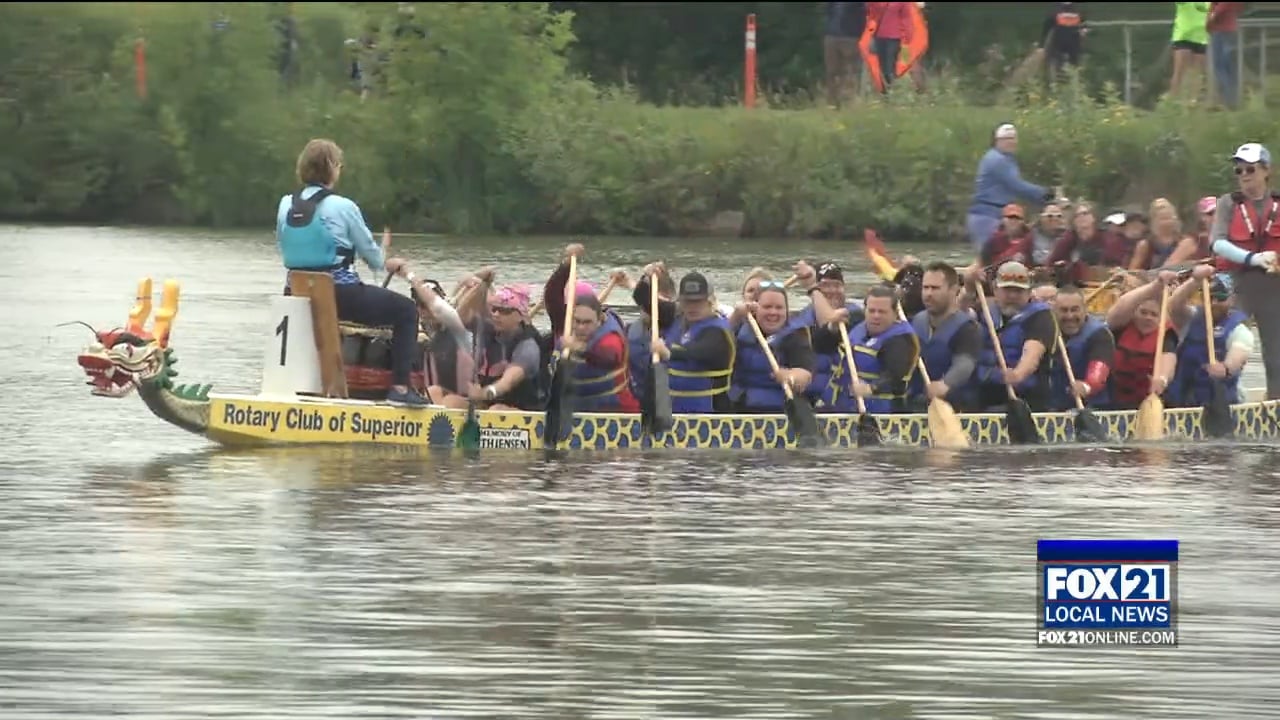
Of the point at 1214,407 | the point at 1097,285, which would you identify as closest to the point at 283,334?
the point at 1214,407

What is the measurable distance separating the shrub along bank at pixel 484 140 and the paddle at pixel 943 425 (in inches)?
570

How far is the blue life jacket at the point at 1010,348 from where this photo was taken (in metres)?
19.8

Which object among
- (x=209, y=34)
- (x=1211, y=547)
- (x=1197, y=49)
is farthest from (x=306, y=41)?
(x=1211, y=547)

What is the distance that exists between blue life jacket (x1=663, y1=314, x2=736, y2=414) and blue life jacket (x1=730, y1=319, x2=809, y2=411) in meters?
0.17

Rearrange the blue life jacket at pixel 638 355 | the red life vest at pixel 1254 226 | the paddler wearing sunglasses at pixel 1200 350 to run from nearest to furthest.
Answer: the blue life jacket at pixel 638 355, the red life vest at pixel 1254 226, the paddler wearing sunglasses at pixel 1200 350

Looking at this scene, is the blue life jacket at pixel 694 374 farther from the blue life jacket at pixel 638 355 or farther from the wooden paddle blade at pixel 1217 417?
the wooden paddle blade at pixel 1217 417

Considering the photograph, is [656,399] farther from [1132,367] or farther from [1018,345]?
[1132,367]

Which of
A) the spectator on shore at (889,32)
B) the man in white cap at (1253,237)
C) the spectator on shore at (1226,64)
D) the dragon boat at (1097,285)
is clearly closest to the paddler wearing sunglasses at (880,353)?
the man in white cap at (1253,237)

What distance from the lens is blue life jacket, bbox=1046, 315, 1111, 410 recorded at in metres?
20.1

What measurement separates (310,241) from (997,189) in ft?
34.2

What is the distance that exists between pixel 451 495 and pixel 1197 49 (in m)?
20.0

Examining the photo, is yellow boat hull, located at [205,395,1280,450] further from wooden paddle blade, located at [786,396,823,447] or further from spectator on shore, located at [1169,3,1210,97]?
spectator on shore, located at [1169,3,1210,97]

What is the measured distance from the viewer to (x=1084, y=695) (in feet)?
39.2

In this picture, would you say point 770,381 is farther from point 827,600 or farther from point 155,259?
point 155,259
